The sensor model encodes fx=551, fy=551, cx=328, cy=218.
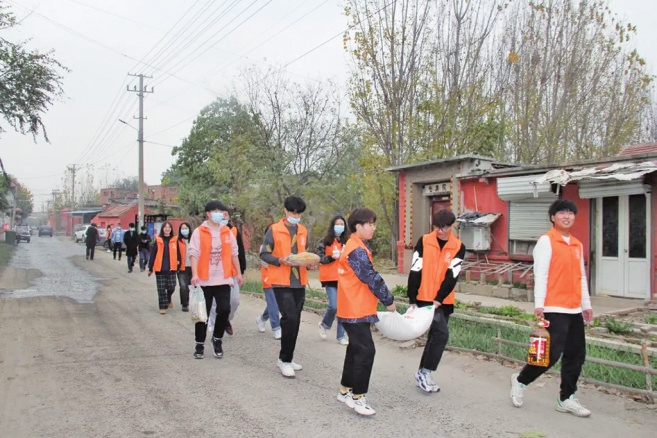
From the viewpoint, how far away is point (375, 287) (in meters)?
4.37

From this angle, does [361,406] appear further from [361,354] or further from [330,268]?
[330,268]

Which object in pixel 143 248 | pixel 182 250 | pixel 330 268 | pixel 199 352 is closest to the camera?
pixel 199 352

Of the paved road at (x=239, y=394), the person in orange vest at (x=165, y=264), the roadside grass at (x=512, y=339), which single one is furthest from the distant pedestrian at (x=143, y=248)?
the roadside grass at (x=512, y=339)

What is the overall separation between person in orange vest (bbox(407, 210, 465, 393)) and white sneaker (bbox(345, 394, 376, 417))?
841mm

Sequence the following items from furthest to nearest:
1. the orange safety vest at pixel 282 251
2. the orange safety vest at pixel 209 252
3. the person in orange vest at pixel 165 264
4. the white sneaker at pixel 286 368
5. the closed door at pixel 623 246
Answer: the closed door at pixel 623 246 → the person in orange vest at pixel 165 264 → the orange safety vest at pixel 209 252 → the orange safety vest at pixel 282 251 → the white sneaker at pixel 286 368

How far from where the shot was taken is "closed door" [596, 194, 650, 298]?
9977 mm

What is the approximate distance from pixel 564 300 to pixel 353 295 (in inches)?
66.0

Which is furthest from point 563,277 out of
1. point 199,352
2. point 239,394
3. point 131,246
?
point 131,246

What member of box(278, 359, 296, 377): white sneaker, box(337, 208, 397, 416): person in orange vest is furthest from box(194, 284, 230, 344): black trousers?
box(337, 208, 397, 416): person in orange vest

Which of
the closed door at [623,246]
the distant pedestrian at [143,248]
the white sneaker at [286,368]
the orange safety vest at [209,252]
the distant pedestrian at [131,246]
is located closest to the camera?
the white sneaker at [286,368]

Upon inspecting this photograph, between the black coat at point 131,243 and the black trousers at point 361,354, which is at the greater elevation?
the black coat at point 131,243

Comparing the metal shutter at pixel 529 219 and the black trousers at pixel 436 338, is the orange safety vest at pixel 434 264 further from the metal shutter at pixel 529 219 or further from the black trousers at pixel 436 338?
the metal shutter at pixel 529 219

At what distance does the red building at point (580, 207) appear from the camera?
32.3ft

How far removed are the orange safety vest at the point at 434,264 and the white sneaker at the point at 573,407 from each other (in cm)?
124
